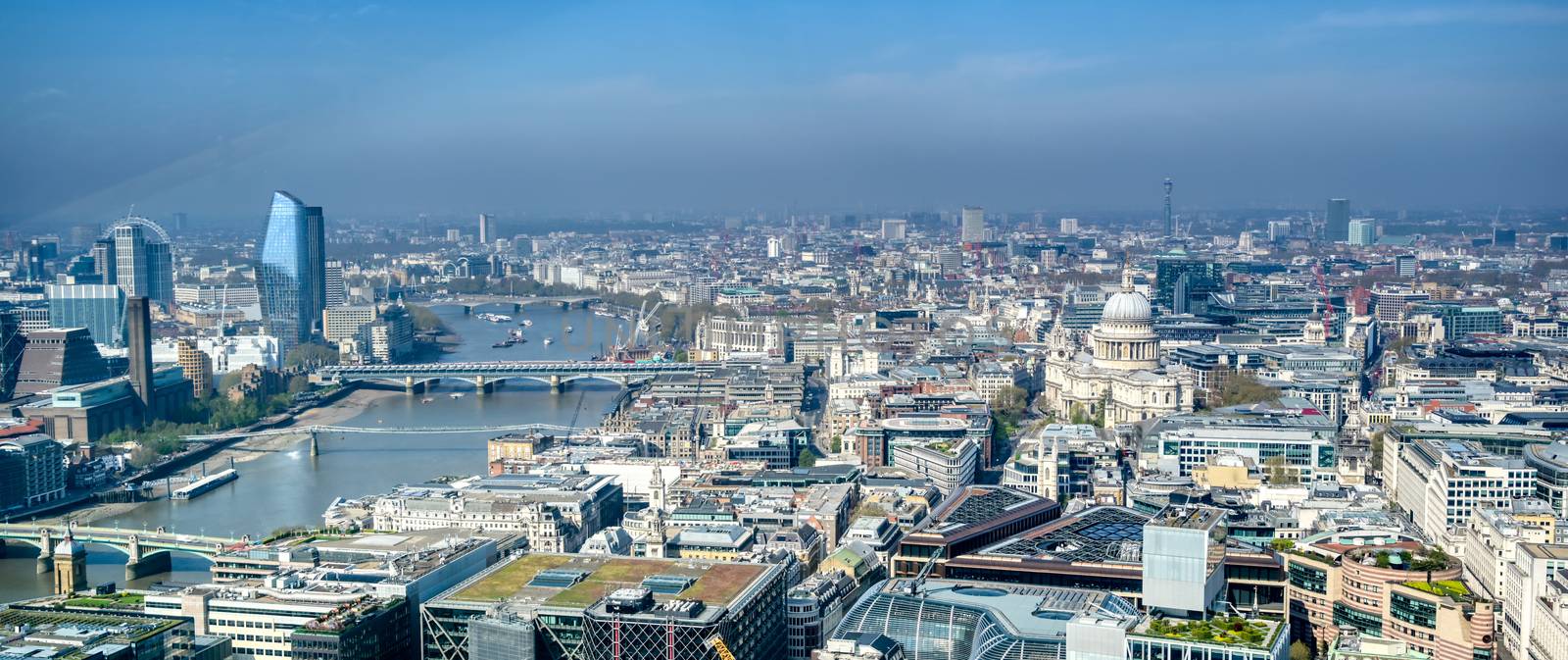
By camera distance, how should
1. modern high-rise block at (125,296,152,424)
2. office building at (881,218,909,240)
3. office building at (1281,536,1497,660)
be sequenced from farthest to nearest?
office building at (881,218,909,240)
modern high-rise block at (125,296,152,424)
office building at (1281,536,1497,660)

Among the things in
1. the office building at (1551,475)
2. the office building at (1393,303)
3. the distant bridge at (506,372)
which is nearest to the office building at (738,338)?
the distant bridge at (506,372)

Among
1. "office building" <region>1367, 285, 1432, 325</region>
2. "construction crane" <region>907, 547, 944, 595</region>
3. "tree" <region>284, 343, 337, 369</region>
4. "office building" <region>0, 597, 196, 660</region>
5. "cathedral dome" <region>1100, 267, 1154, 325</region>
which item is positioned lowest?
"office building" <region>0, 597, 196, 660</region>

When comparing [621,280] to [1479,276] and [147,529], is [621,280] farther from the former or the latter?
[147,529]

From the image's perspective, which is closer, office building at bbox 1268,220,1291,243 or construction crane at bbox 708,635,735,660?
construction crane at bbox 708,635,735,660

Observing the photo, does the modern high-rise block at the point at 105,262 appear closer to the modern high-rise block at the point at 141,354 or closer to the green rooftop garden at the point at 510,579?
the modern high-rise block at the point at 141,354

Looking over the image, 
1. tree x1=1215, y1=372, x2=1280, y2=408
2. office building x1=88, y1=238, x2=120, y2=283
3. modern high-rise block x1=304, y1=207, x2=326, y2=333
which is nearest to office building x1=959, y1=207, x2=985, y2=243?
modern high-rise block x1=304, y1=207, x2=326, y2=333

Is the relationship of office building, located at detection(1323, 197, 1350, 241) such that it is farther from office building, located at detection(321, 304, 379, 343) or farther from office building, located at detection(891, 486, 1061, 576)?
office building, located at detection(891, 486, 1061, 576)
